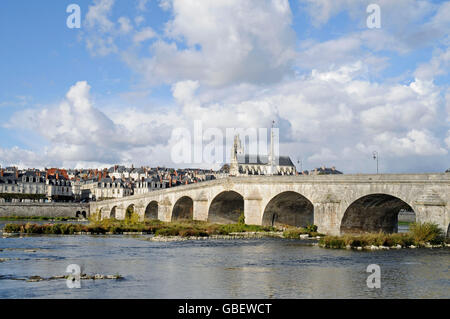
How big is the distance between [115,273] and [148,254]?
353 inches

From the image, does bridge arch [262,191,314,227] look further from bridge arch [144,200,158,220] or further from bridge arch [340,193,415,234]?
bridge arch [144,200,158,220]

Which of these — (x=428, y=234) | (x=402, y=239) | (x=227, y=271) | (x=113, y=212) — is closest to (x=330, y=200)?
(x=402, y=239)

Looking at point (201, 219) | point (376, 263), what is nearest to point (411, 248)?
point (376, 263)

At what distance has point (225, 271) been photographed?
2533cm

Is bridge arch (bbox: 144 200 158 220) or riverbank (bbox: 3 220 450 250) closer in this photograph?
riverbank (bbox: 3 220 450 250)

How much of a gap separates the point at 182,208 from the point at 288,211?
2533cm

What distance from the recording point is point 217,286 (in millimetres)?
21016

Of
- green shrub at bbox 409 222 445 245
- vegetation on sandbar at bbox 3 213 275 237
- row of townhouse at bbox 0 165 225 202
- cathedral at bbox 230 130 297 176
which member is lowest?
vegetation on sandbar at bbox 3 213 275 237

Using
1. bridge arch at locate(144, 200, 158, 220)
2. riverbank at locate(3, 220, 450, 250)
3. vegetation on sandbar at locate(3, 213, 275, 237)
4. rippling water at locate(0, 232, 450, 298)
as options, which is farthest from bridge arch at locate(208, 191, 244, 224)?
rippling water at locate(0, 232, 450, 298)

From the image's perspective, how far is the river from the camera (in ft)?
64.4

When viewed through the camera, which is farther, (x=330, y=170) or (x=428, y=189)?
(x=330, y=170)

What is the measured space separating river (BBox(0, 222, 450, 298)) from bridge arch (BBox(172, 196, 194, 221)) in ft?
123
